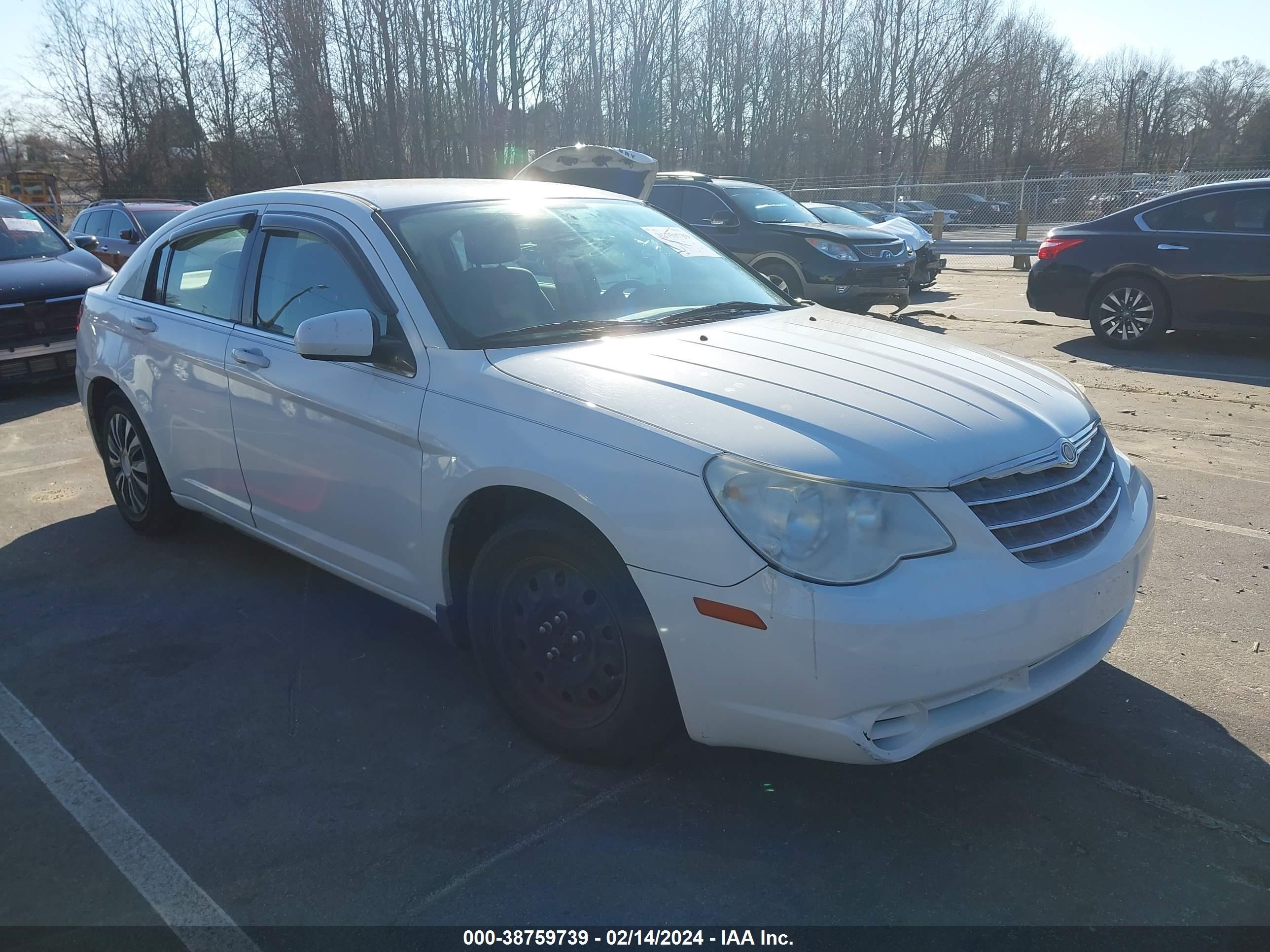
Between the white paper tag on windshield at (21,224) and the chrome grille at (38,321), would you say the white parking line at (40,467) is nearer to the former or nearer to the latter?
the chrome grille at (38,321)

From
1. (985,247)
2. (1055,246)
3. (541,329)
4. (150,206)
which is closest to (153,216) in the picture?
(150,206)

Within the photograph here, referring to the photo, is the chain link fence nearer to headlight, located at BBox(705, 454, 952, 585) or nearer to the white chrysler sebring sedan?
the white chrysler sebring sedan

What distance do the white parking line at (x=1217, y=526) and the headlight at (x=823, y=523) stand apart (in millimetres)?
2944

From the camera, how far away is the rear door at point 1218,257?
878 centimetres

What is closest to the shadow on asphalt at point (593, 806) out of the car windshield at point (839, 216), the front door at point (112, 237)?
the front door at point (112, 237)

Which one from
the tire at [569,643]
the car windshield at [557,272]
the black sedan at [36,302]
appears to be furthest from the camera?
the black sedan at [36,302]

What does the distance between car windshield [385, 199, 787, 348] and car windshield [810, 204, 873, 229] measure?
1038cm

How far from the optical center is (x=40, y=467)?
6.55 meters

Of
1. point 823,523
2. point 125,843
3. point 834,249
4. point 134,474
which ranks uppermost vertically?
point 834,249

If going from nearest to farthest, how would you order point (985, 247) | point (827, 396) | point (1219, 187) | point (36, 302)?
point (827, 396) < point (36, 302) < point (1219, 187) < point (985, 247)

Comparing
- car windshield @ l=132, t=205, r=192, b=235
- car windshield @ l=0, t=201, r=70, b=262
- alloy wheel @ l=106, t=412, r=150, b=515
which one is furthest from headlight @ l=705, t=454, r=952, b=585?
car windshield @ l=132, t=205, r=192, b=235

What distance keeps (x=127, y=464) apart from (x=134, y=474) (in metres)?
0.08

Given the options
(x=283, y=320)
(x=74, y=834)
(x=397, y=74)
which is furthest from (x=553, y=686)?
(x=397, y=74)

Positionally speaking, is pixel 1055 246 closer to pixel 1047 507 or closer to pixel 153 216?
pixel 1047 507
